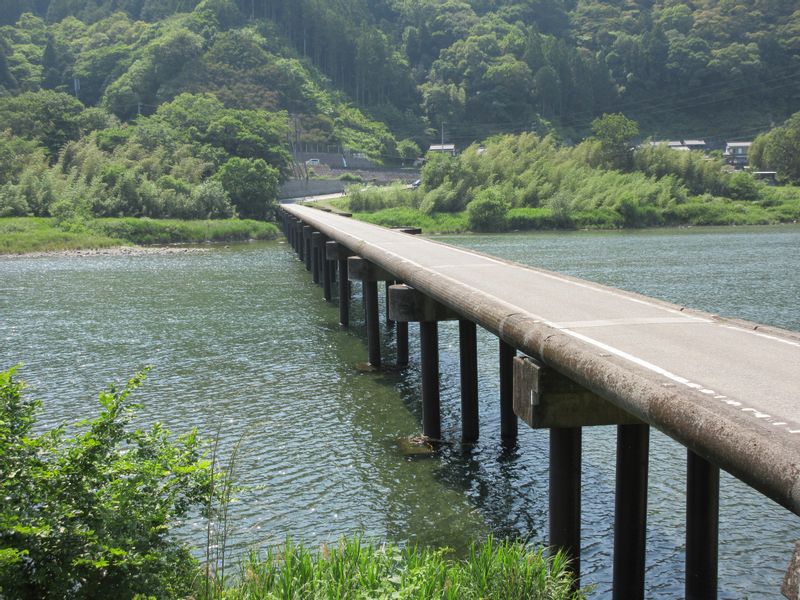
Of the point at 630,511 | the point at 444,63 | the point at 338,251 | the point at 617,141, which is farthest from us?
the point at 444,63

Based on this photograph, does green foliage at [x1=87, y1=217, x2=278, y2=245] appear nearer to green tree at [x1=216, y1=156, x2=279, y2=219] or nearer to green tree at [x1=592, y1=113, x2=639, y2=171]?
green tree at [x1=216, y1=156, x2=279, y2=219]

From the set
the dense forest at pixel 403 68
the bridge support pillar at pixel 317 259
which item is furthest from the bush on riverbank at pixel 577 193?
the bridge support pillar at pixel 317 259

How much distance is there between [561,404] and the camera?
342 inches

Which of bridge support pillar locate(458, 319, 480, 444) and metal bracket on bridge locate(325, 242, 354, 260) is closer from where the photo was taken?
bridge support pillar locate(458, 319, 480, 444)

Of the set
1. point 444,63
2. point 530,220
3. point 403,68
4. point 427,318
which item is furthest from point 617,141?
point 427,318

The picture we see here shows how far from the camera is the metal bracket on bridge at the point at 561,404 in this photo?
8.65m

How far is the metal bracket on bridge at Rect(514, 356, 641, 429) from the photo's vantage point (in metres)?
8.65

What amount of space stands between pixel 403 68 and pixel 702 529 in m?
171

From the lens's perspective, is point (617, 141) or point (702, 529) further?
point (617, 141)

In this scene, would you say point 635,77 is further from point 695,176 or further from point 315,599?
point 315,599

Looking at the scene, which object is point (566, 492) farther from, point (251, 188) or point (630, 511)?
point (251, 188)

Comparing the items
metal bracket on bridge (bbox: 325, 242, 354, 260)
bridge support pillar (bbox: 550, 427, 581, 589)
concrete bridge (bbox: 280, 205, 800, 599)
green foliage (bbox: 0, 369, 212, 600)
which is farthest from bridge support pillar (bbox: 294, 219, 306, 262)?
green foliage (bbox: 0, 369, 212, 600)

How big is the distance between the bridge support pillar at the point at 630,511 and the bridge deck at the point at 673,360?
3.40 ft

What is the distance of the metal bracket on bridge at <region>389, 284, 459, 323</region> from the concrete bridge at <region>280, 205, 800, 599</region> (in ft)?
1.86
